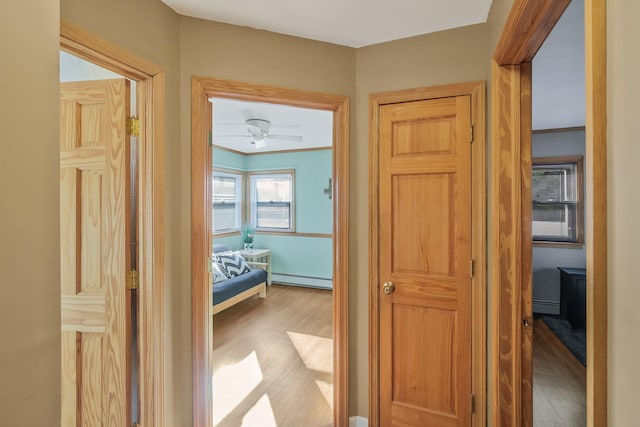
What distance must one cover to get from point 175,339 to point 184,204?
0.72m

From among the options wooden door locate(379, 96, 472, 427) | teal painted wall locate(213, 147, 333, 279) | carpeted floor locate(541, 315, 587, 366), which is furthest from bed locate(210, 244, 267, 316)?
carpeted floor locate(541, 315, 587, 366)

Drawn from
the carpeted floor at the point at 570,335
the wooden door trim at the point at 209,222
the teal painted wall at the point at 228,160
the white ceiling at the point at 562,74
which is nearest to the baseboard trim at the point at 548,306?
the carpeted floor at the point at 570,335

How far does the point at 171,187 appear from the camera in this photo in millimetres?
1605

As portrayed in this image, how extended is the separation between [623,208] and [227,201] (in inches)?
226

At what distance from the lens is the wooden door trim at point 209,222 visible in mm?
1687

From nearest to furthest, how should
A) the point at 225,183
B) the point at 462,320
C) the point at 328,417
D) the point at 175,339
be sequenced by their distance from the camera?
the point at 175,339, the point at 462,320, the point at 328,417, the point at 225,183

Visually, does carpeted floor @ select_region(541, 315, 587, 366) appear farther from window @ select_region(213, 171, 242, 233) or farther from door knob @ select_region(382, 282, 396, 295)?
window @ select_region(213, 171, 242, 233)

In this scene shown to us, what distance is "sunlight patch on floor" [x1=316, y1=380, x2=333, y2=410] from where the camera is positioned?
237 centimetres

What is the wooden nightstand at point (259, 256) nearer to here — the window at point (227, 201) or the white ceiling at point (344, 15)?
the window at point (227, 201)

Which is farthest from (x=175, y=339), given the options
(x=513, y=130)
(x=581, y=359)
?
(x=581, y=359)

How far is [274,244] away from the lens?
5977 millimetres

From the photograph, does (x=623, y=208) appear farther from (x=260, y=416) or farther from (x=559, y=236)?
(x=559, y=236)

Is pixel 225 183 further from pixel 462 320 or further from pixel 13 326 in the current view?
pixel 13 326

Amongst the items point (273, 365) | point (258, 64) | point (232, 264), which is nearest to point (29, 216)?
point (258, 64)
